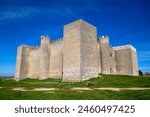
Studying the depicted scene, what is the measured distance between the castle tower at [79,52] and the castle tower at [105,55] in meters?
5.20

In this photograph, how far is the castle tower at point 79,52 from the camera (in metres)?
18.4

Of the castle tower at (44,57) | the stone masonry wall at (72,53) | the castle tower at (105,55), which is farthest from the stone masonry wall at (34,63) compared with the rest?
the castle tower at (105,55)

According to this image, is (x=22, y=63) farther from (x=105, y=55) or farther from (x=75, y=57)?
(x=105, y=55)

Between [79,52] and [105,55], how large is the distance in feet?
29.7

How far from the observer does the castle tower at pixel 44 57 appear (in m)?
27.4

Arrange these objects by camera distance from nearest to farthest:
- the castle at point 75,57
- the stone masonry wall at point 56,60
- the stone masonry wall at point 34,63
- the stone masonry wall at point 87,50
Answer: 1. the stone masonry wall at point 87,50
2. the castle at point 75,57
3. the stone masonry wall at point 56,60
4. the stone masonry wall at point 34,63

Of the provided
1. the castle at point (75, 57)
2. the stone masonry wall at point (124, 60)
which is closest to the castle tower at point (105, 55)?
the castle at point (75, 57)

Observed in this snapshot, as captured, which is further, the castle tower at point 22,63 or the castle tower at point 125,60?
the castle tower at point 22,63

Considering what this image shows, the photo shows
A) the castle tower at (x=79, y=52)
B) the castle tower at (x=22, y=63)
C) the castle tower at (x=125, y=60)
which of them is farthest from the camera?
the castle tower at (x=22, y=63)

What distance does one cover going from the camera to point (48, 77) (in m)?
27.5

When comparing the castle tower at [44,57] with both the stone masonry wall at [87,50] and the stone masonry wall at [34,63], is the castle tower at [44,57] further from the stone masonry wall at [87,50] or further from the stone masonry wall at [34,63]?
the stone masonry wall at [87,50]

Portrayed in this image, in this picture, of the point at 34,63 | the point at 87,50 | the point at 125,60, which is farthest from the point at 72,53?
the point at 34,63

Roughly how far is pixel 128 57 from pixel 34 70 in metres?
22.0

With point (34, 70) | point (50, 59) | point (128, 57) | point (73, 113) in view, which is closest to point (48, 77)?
point (50, 59)
